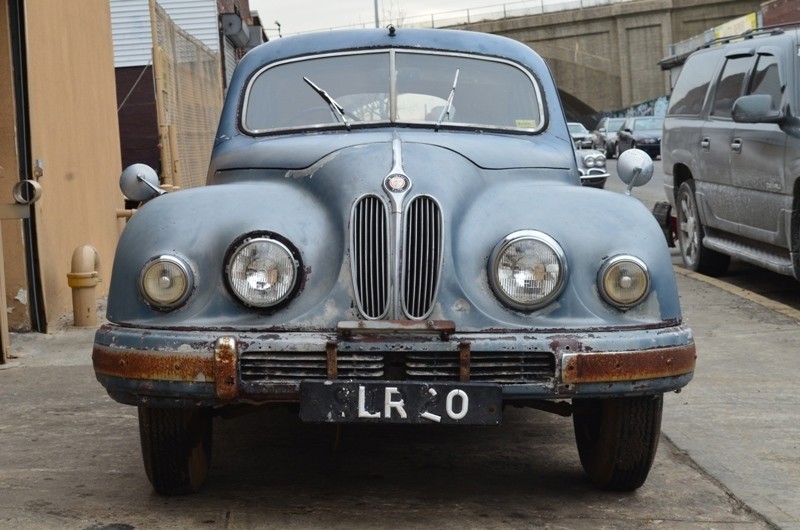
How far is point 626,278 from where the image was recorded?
14.5 feet

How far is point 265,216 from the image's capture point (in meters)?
4.50

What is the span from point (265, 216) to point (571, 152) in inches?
71.3

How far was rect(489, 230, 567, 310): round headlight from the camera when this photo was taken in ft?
14.3

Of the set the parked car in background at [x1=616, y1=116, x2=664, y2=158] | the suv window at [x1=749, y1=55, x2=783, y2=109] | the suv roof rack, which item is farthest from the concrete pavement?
the parked car in background at [x1=616, y1=116, x2=664, y2=158]

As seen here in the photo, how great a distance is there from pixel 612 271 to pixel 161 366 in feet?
5.00

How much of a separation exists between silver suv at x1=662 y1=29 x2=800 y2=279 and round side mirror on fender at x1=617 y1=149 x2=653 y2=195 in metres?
3.23

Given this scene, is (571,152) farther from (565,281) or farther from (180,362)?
(180,362)

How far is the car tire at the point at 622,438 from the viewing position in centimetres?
457

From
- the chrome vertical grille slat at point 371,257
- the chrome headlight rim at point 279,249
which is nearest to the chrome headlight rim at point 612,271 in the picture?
the chrome vertical grille slat at point 371,257

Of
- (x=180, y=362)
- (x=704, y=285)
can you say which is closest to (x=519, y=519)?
(x=180, y=362)

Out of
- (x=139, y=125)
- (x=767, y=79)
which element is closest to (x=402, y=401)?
(x=767, y=79)

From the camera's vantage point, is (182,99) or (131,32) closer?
(182,99)

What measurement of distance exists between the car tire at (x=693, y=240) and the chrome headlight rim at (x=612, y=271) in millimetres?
6957

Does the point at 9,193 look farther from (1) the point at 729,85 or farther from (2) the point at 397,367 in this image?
(1) the point at 729,85
